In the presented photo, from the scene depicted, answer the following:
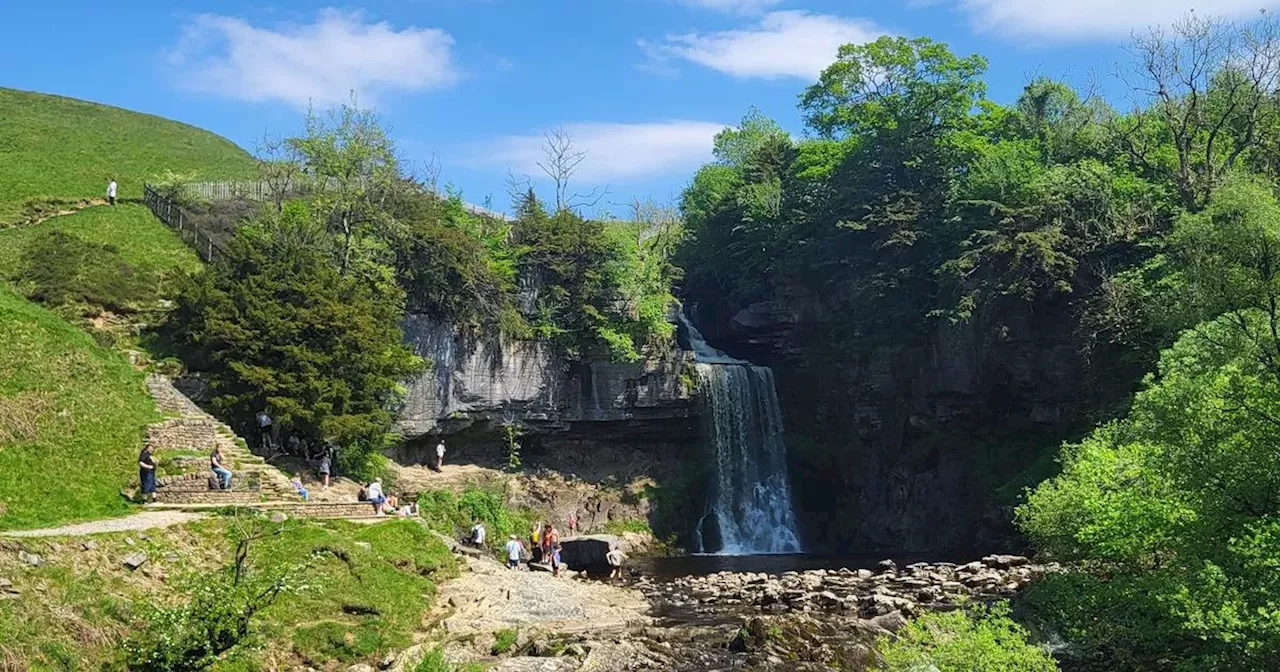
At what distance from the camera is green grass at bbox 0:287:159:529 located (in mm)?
20875

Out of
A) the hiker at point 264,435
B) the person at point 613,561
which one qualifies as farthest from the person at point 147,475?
the person at point 613,561

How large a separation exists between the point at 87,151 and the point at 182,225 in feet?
73.4

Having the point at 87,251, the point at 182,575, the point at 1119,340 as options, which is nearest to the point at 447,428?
the point at 87,251

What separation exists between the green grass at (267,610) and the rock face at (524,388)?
18.0 meters

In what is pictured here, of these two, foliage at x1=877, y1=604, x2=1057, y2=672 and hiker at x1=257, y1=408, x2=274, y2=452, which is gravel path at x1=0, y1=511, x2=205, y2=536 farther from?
foliage at x1=877, y1=604, x2=1057, y2=672

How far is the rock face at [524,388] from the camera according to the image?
1655 inches

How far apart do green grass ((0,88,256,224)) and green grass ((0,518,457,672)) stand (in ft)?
110

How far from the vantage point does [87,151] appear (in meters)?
61.3

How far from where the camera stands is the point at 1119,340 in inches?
1410

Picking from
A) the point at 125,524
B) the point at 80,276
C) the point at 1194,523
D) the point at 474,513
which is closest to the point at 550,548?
the point at 474,513

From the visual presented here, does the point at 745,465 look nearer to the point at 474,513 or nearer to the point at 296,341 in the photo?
the point at 474,513

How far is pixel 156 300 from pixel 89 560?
21757 millimetres

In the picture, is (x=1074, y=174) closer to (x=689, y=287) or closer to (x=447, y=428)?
(x=689, y=287)

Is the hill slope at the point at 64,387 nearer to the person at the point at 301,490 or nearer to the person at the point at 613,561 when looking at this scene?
the person at the point at 301,490
